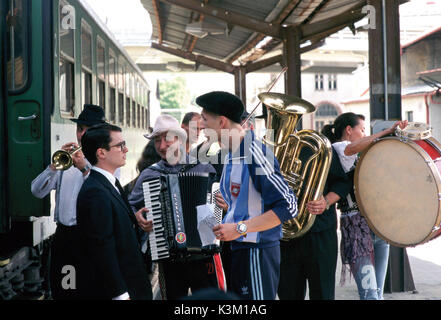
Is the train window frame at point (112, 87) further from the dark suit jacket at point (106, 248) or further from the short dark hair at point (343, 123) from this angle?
the dark suit jacket at point (106, 248)

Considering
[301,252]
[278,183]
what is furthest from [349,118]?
[278,183]

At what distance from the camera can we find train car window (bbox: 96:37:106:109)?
8168mm

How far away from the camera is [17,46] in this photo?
557 centimetres

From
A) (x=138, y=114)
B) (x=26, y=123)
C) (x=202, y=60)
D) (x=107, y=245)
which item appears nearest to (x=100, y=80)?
(x=26, y=123)

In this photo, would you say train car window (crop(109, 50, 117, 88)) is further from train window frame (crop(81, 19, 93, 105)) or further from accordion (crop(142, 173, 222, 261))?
accordion (crop(142, 173, 222, 261))

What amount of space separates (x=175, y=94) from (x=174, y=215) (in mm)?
92803

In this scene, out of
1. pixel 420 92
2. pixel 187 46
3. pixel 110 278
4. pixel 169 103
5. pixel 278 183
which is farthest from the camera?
pixel 169 103

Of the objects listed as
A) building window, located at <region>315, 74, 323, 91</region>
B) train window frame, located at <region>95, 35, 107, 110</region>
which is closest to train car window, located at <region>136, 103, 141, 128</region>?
train window frame, located at <region>95, 35, 107, 110</region>

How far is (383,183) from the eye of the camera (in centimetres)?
475

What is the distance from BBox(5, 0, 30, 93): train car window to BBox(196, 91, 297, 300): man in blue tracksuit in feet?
8.06

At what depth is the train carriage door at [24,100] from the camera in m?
5.43

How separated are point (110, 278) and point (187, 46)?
549 inches

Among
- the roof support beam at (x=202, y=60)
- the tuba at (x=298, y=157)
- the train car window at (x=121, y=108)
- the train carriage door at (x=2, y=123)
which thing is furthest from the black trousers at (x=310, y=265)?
the roof support beam at (x=202, y=60)
